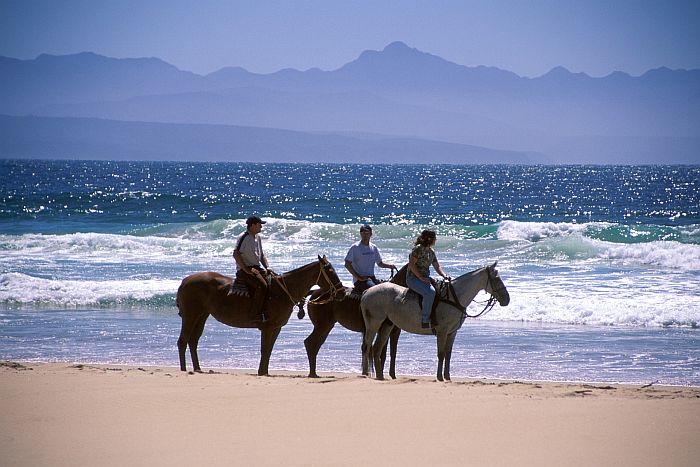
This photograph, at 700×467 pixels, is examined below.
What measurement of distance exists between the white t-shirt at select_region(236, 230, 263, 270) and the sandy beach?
1883 millimetres

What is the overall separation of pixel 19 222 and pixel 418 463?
1560 inches

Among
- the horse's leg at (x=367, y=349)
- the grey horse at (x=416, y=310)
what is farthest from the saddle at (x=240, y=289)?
the horse's leg at (x=367, y=349)

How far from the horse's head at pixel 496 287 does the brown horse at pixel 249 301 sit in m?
1.82

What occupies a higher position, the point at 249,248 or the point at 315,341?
the point at 249,248

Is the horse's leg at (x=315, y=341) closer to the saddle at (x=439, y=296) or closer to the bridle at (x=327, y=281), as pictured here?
the bridle at (x=327, y=281)

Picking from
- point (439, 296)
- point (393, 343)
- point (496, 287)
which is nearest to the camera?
point (496, 287)

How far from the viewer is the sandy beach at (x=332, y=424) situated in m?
6.96

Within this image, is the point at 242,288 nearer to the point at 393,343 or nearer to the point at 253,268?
the point at 253,268

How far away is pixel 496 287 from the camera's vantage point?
10562mm

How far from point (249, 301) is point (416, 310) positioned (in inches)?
84.7

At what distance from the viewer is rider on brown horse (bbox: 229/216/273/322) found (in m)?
11.1

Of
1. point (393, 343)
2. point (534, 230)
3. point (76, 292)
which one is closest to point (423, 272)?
point (393, 343)

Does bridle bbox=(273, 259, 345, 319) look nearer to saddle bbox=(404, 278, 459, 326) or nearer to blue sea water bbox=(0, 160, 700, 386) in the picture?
saddle bbox=(404, 278, 459, 326)

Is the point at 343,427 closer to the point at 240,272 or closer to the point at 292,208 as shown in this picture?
the point at 240,272
